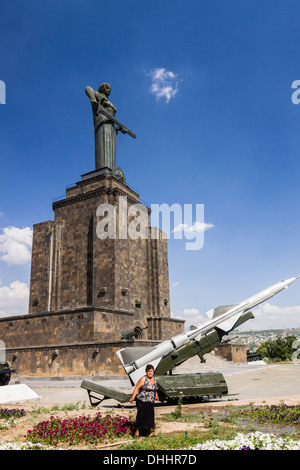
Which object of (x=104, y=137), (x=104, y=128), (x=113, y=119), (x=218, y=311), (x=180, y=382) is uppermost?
(x=113, y=119)

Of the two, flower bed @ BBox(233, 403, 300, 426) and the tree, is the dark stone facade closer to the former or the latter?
flower bed @ BBox(233, 403, 300, 426)

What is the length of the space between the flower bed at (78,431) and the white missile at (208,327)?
344cm

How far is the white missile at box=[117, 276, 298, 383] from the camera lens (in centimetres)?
1261

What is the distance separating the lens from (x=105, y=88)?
38438 millimetres

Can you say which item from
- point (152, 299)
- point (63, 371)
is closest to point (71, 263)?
point (152, 299)

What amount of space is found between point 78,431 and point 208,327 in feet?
22.4

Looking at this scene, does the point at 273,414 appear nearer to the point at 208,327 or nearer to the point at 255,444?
the point at 255,444

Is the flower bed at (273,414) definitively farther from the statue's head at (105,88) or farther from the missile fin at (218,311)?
the statue's head at (105,88)

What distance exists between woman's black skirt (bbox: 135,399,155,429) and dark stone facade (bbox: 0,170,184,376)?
56.9ft

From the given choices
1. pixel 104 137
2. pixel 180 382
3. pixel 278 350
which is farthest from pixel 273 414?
pixel 278 350

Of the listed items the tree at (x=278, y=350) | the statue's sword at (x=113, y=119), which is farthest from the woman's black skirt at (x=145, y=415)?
the tree at (x=278, y=350)

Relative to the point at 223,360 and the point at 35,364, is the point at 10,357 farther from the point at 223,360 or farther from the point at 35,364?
the point at 223,360

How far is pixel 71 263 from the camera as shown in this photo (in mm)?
35250

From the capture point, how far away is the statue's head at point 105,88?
38406 mm
